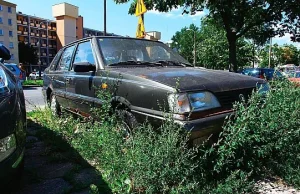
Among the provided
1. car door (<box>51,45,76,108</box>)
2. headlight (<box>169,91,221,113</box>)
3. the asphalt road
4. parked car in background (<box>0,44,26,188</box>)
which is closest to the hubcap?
car door (<box>51,45,76,108</box>)

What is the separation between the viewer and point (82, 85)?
437 centimetres

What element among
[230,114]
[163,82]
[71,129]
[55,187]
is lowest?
[55,187]

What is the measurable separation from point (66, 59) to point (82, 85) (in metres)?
1.33

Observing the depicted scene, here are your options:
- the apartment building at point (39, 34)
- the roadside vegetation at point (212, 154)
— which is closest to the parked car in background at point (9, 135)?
the roadside vegetation at point (212, 154)

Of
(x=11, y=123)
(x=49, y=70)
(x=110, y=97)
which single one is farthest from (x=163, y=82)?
(x=49, y=70)

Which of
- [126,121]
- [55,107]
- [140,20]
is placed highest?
[140,20]

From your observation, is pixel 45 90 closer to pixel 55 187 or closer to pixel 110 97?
pixel 110 97

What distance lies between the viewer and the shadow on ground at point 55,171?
109 inches

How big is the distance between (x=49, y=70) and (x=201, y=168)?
464cm

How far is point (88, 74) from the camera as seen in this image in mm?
4191

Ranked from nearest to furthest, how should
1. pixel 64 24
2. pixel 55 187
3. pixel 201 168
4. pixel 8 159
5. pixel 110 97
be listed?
1. pixel 8 159
2. pixel 201 168
3. pixel 55 187
4. pixel 110 97
5. pixel 64 24

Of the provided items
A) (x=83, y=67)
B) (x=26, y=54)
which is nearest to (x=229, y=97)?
(x=83, y=67)

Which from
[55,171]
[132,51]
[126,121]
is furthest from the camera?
[132,51]

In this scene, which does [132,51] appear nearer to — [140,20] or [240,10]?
[140,20]
